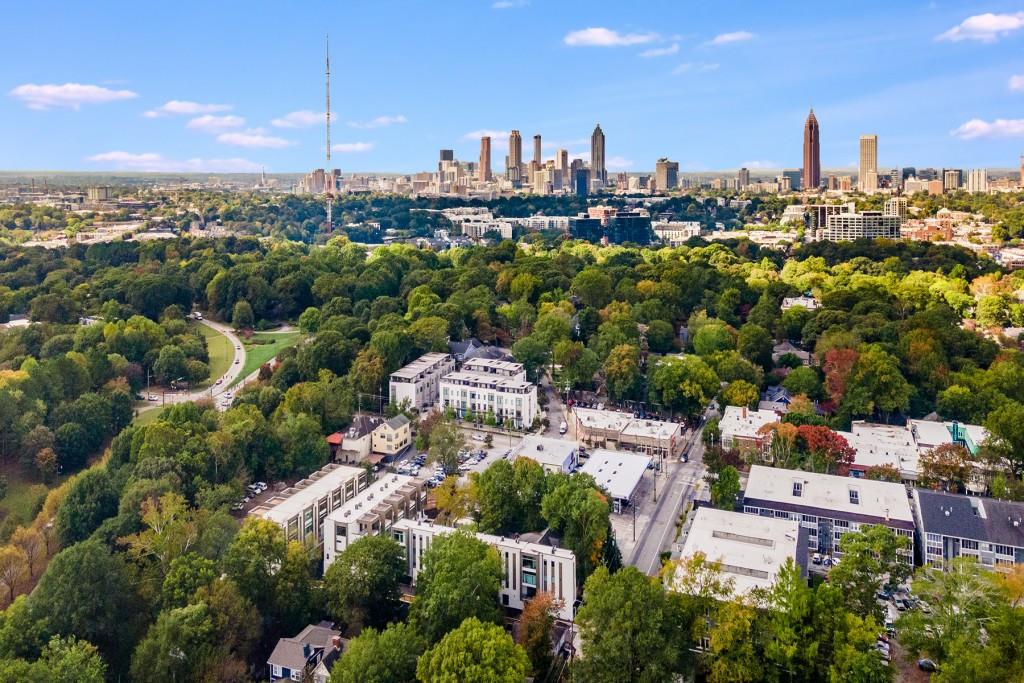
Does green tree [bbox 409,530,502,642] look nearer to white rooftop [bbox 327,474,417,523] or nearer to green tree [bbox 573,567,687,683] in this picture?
green tree [bbox 573,567,687,683]

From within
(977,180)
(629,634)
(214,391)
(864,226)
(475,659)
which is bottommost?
(475,659)

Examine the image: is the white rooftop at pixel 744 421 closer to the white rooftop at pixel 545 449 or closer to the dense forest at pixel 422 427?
the dense forest at pixel 422 427

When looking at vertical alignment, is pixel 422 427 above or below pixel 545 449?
above

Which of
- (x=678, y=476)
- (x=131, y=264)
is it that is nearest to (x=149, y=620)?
(x=678, y=476)

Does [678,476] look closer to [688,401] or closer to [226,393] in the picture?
[688,401]

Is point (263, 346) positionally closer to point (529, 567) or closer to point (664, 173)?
point (529, 567)

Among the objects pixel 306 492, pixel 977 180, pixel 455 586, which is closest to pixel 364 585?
pixel 455 586

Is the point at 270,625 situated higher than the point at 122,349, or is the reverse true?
the point at 122,349

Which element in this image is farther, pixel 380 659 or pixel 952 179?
pixel 952 179
